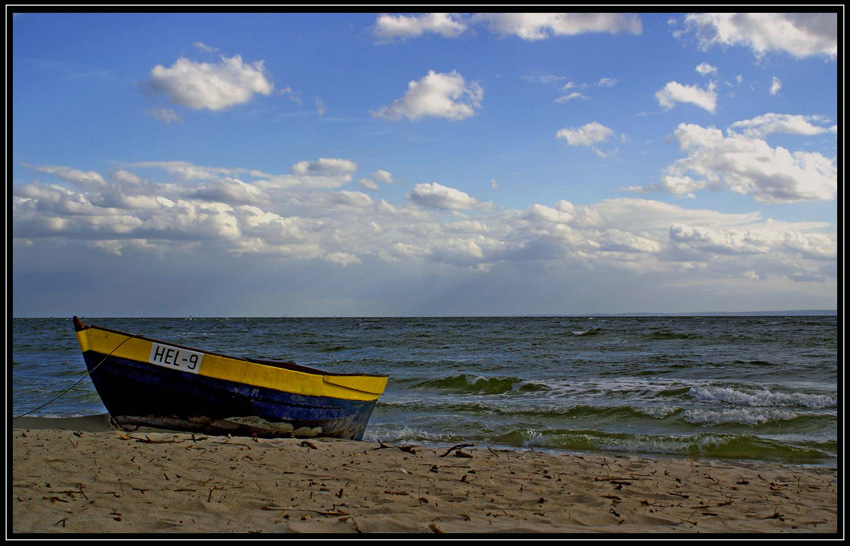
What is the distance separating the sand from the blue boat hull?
1.36 feet

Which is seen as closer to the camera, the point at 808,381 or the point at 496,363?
A: the point at 808,381

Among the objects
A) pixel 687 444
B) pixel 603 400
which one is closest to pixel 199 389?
pixel 687 444

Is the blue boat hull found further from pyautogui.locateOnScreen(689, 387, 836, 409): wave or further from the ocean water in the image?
pyautogui.locateOnScreen(689, 387, 836, 409): wave

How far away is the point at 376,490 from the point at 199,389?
148 inches

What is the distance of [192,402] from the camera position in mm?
8047

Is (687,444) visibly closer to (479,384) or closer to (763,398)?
(763,398)

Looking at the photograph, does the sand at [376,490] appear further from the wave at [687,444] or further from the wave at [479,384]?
the wave at [479,384]

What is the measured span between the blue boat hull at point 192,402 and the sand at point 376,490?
42 centimetres

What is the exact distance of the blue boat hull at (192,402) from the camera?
7.88m
